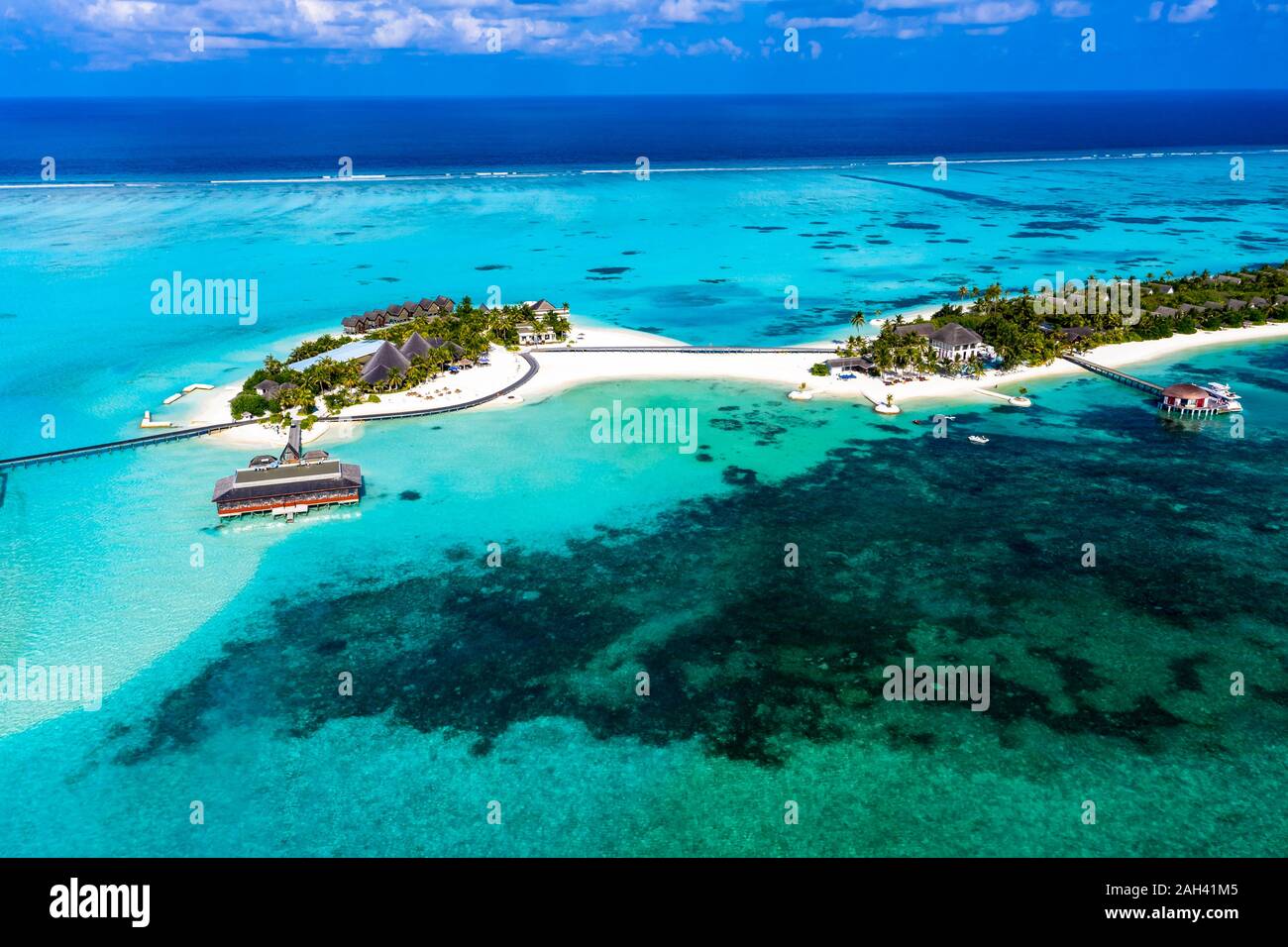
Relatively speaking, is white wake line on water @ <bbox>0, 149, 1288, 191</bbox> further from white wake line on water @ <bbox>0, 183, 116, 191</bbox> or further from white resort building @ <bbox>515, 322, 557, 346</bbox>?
white resort building @ <bbox>515, 322, 557, 346</bbox>

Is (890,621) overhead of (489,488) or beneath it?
beneath

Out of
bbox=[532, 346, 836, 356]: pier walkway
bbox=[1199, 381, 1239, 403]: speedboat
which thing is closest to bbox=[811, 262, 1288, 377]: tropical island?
bbox=[532, 346, 836, 356]: pier walkway

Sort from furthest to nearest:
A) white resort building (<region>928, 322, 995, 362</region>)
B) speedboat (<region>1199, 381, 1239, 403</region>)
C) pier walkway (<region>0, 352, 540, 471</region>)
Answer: white resort building (<region>928, 322, 995, 362</region>) → speedboat (<region>1199, 381, 1239, 403</region>) → pier walkway (<region>0, 352, 540, 471</region>)

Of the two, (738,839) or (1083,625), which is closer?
(738,839)

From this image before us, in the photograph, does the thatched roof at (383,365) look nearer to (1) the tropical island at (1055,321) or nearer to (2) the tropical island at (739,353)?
(2) the tropical island at (739,353)

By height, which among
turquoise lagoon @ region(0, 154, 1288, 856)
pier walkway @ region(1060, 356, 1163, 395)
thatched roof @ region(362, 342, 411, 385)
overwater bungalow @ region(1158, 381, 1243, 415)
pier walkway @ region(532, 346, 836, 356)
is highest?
pier walkway @ region(532, 346, 836, 356)

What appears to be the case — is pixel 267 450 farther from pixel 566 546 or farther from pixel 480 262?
pixel 480 262

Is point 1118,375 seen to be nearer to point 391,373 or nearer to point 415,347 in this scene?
point 415,347

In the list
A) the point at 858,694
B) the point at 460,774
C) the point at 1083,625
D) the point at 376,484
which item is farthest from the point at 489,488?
the point at 1083,625
